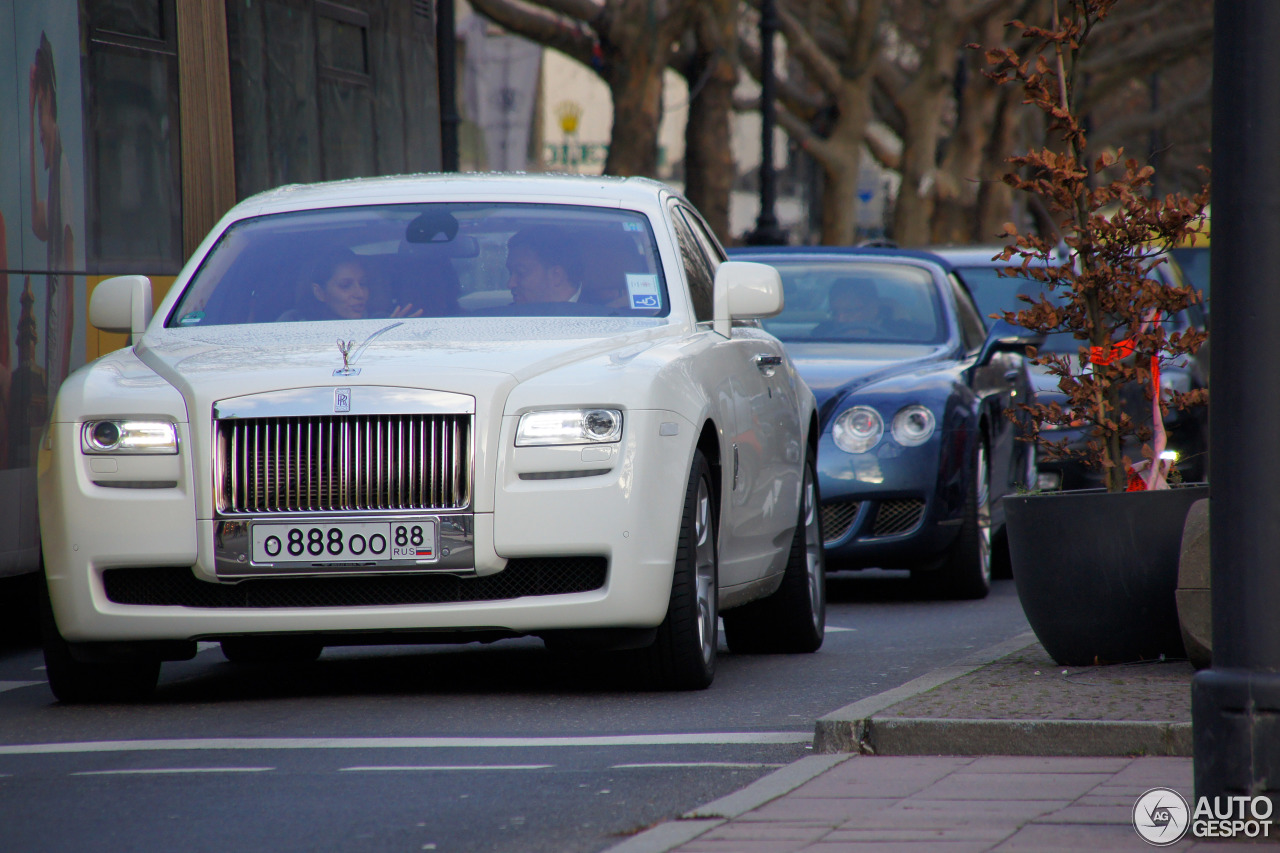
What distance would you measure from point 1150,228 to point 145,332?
3306mm

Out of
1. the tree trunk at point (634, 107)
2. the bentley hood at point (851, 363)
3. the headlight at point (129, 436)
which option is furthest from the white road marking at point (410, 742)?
the tree trunk at point (634, 107)

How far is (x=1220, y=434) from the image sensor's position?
4.41m

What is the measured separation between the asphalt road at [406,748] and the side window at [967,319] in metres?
3.22

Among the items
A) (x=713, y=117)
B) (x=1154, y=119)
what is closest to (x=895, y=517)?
(x=713, y=117)

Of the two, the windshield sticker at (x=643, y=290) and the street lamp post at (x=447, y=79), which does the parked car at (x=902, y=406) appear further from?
the street lamp post at (x=447, y=79)

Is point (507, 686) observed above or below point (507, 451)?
below

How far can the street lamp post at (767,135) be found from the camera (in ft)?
89.7

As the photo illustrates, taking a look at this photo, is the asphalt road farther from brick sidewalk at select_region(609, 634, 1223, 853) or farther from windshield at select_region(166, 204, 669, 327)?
windshield at select_region(166, 204, 669, 327)

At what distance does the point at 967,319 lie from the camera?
11.9 meters

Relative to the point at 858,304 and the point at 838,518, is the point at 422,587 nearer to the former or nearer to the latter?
the point at 838,518

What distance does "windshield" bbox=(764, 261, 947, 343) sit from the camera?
11.8 meters

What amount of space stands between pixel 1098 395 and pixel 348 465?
2.36 m

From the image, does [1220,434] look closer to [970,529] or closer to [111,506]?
[111,506]

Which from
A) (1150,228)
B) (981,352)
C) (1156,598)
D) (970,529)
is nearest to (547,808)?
(1156,598)
